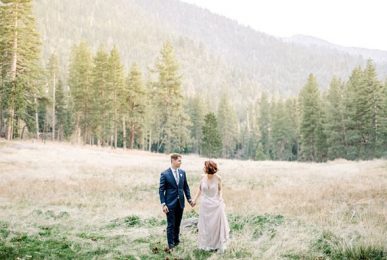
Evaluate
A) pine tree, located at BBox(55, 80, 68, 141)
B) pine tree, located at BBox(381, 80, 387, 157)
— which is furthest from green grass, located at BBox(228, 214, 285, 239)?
pine tree, located at BBox(55, 80, 68, 141)

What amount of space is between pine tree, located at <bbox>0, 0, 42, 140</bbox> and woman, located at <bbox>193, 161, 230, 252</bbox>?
30713 millimetres

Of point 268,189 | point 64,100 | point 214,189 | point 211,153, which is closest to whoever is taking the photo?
point 214,189

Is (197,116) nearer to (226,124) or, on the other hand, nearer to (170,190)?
(226,124)

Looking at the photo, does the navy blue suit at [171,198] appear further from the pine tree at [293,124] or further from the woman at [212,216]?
the pine tree at [293,124]

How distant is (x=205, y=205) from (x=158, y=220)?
3701 millimetres

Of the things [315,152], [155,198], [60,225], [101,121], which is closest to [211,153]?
[315,152]

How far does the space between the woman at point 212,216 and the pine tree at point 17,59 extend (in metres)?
30.7

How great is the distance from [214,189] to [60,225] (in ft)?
17.7

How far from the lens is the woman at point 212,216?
8859mm

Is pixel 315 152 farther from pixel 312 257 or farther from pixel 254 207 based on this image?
pixel 312 257

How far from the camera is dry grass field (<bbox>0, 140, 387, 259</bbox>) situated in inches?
337

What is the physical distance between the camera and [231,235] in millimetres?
10078

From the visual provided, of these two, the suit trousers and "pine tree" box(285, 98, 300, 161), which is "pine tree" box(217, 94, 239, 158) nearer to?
"pine tree" box(285, 98, 300, 161)

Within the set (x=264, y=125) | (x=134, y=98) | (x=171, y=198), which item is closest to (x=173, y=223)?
(x=171, y=198)
